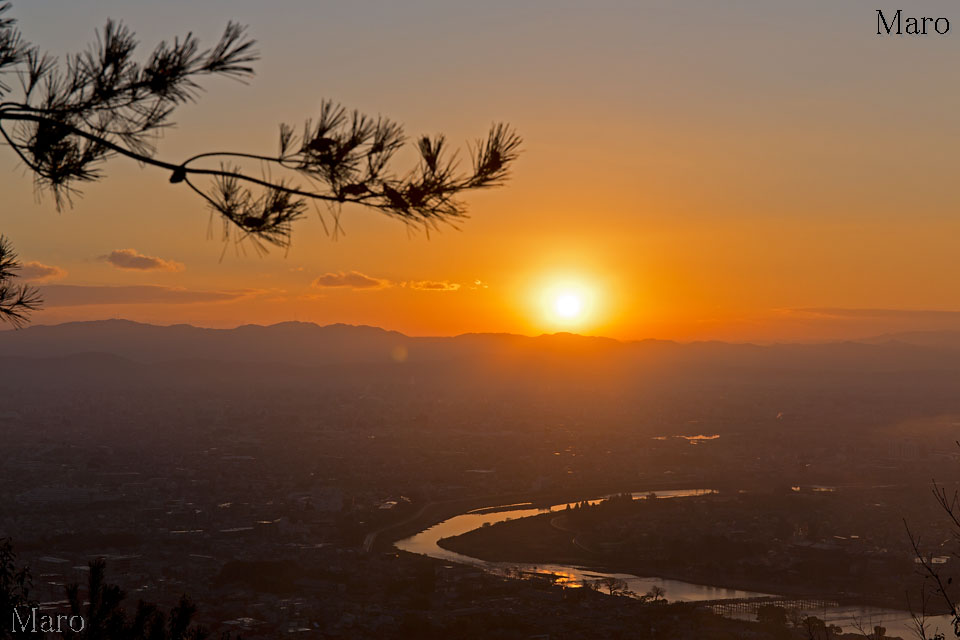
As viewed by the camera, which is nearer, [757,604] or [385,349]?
[757,604]

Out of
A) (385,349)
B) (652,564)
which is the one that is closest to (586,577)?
(652,564)

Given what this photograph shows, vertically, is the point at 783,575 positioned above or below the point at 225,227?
below

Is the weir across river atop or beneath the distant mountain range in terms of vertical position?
beneath

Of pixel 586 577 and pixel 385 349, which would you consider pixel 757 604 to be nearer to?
pixel 586 577

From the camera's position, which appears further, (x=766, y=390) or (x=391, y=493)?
(x=766, y=390)

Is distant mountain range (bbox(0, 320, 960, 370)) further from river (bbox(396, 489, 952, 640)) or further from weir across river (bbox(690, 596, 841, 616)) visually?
weir across river (bbox(690, 596, 841, 616))

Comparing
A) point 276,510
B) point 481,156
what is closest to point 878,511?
point 276,510

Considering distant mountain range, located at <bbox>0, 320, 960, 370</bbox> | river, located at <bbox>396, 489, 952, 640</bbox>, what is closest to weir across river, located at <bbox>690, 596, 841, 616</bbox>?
river, located at <bbox>396, 489, 952, 640</bbox>

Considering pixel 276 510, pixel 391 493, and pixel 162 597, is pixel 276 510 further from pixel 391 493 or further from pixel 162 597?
pixel 162 597

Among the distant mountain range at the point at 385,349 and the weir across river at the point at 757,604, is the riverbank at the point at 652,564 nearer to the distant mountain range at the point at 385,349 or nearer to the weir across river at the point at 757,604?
the weir across river at the point at 757,604
